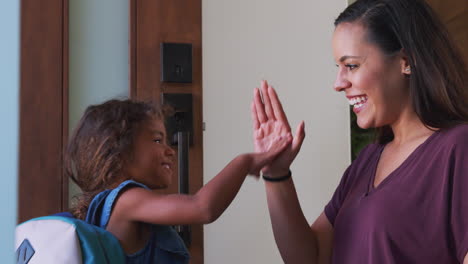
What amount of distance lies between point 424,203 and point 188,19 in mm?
983

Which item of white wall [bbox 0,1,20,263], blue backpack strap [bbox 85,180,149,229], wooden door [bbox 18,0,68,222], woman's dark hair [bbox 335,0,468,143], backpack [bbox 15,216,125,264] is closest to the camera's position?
white wall [bbox 0,1,20,263]

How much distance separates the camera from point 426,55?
1.18 meters

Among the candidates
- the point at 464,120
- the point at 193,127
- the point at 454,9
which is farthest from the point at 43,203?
the point at 454,9

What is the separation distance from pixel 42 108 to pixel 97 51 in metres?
0.25

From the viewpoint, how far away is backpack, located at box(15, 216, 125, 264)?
1.04 meters

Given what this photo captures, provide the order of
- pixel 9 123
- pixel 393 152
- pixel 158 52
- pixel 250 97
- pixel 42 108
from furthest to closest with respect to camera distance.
→ 1. pixel 250 97
2. pixel 158 52
3. pixel 42 108
4. pixel 393 152
5. pixel 9 123

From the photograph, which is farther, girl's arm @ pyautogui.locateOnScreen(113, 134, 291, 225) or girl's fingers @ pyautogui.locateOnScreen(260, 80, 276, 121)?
girl's fingers @ pyautogui.locateOnScreen(260, 80, 276, 121)

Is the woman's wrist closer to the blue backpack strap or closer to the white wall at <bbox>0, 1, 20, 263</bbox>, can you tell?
the blue backpack strap

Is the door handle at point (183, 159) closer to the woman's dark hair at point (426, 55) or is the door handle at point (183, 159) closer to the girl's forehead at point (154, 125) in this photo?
the girl's forehead at point (154, 125)

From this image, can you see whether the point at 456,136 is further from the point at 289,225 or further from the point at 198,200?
the point at 198,200

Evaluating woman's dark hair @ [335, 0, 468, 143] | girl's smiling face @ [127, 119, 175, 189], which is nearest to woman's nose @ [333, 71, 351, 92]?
woman's dark hair @ [335, 0, 468, 143]

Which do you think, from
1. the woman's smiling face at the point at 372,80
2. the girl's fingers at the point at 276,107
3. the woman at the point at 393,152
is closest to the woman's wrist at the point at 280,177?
the woman at the point at 393,152

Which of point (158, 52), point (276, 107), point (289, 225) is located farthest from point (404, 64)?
point (158, 52)

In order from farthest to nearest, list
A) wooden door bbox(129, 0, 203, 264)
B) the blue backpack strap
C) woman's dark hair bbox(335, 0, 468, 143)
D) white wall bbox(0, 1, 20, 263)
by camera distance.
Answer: wooden door bbox(129, 0, 203, 264) → the blue backpack strap → woman's dark hair bbox(335, 0, 468, 143) → white wall bbox(0, 1, 20, 263)
